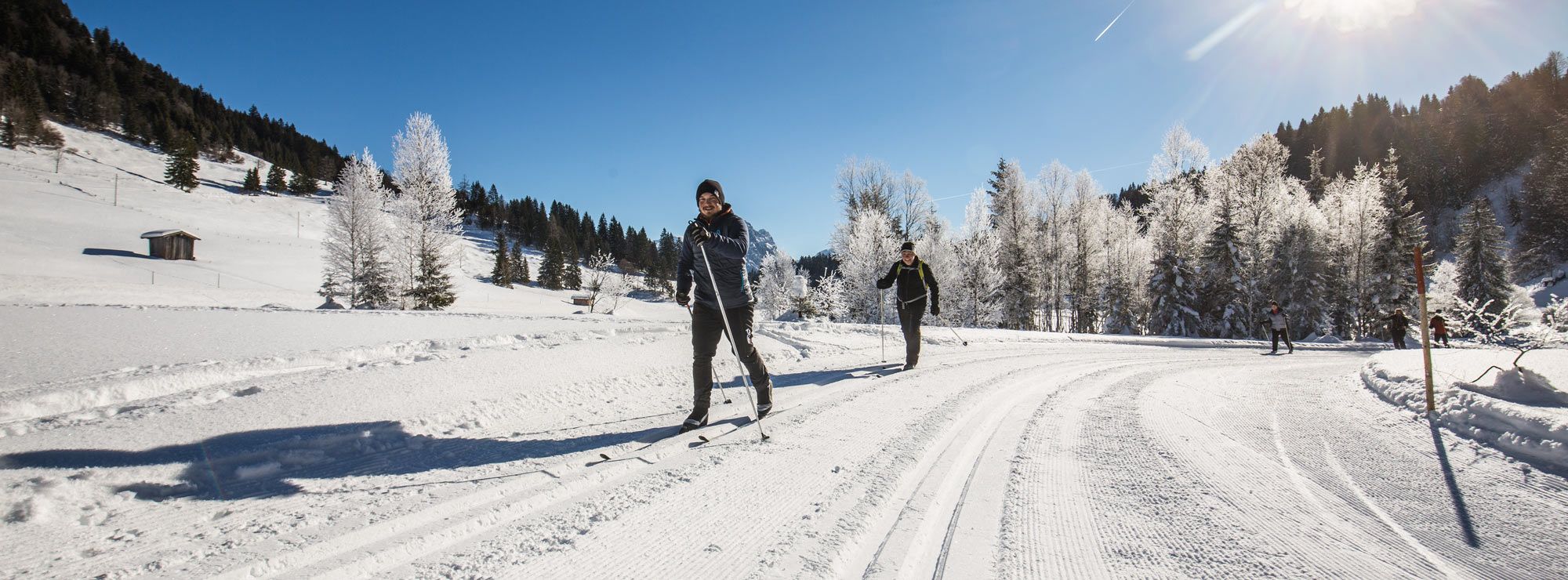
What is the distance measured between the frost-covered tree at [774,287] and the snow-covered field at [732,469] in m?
36.1

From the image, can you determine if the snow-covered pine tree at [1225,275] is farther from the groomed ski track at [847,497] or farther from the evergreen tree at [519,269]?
the evergreen tree at [519,269]

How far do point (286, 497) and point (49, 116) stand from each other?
125 m

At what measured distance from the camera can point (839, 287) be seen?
110ft

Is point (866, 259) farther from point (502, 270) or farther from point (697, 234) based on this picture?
point (502, 270)

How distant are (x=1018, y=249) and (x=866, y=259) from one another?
8.92m

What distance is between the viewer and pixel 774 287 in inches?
1655

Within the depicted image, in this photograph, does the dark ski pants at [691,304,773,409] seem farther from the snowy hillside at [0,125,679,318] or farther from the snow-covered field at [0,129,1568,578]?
the snowy hillside at [0,125,679,318]

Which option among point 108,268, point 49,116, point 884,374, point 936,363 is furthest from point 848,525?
point 49,116

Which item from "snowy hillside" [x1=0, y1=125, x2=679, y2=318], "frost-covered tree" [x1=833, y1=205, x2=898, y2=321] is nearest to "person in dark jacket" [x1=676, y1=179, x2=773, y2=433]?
"snowy hillside" [x1=0, y1=125, x2=679, y2=318]

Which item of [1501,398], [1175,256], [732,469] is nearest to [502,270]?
[1175,256]

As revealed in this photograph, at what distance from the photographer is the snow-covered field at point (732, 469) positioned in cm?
190

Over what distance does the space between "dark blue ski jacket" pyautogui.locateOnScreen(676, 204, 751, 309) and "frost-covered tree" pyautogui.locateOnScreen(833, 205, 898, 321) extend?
79.3 ft

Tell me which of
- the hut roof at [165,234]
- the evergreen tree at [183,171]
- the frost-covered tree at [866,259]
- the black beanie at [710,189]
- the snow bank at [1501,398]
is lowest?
the snow bank at [1501,398]

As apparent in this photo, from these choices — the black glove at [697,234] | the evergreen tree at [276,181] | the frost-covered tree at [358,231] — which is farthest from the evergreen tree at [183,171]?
the black glove at [697,234]
